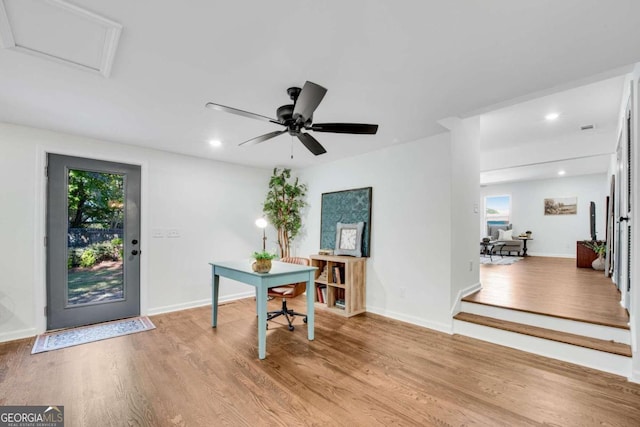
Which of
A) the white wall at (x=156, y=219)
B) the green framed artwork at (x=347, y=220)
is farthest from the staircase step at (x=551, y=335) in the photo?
the white wall at (x=156, y=219)

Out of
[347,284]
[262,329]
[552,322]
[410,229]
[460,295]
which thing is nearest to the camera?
[262,329]

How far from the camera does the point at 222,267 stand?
3461mm

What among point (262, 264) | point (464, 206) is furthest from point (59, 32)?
point (464, 206)

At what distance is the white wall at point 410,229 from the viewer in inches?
138

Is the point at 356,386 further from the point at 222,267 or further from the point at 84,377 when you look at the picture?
the point at 84,377

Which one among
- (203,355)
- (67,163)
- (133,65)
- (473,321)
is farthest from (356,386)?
(67,163)

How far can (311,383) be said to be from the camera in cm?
233

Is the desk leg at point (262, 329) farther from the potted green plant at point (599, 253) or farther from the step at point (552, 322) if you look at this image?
the potted green plant at point (599, 253)

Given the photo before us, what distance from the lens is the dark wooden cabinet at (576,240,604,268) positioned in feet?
21.4

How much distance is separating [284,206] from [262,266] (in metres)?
2.55

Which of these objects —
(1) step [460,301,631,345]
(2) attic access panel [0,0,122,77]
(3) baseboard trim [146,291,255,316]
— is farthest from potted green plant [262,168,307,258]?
(2) attic access panel [0,0,122,77]

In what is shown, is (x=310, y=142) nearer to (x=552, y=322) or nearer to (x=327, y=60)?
(x=327, y=60)

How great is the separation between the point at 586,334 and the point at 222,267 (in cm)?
381

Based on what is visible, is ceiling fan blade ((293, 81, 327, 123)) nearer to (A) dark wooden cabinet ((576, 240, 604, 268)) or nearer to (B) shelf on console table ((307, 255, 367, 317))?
(B) shelf on console table ((307, 255, 367, 317))
